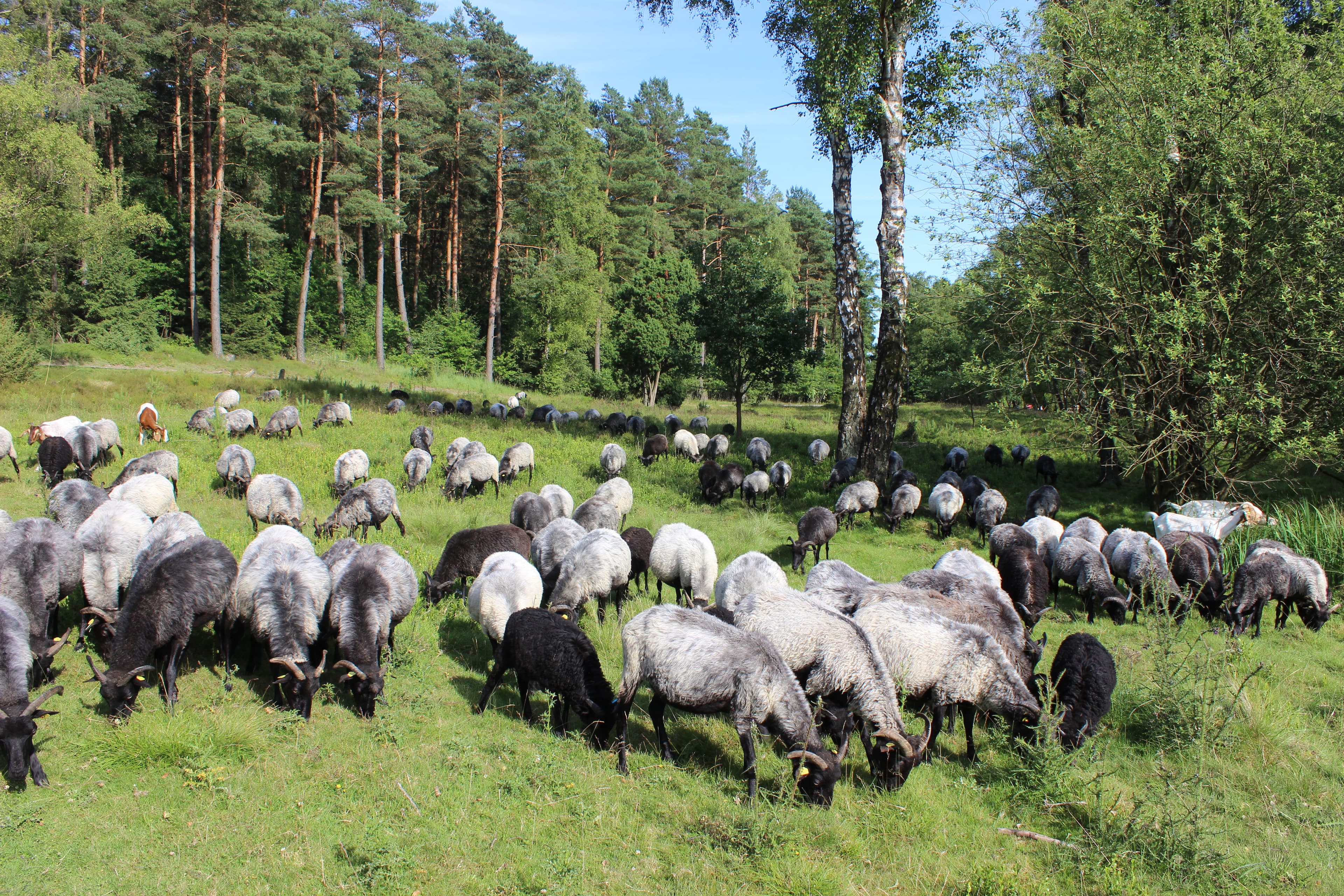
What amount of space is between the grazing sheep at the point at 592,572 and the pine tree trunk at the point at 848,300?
10.2 metres

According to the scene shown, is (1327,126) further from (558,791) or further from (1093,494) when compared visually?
(558,791)

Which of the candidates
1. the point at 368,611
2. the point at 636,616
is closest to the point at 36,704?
the point at 368,611

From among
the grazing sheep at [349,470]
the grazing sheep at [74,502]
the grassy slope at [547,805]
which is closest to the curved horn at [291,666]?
the grassy slope at [547,805]

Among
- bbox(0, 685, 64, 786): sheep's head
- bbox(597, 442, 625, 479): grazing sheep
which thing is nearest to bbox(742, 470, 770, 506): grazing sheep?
bbox(597, 442, 625, 479): grazing sheep

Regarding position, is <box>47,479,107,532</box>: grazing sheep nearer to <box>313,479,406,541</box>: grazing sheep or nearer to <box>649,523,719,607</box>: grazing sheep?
<box>313,479,406,541</box>: grazing sheep

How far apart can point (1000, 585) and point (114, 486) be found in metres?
14.6

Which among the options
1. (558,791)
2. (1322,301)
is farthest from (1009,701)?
(1322,301)

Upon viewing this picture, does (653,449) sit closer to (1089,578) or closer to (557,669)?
(1089,578)

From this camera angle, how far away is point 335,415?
72.7 ft

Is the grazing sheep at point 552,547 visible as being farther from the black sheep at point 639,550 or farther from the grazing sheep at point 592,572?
the black sheep at point 639,550

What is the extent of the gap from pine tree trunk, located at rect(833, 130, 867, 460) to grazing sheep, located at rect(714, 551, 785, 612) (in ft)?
32.1

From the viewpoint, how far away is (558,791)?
5.96m

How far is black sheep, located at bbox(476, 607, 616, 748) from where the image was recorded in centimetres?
685

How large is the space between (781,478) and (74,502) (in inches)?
549
